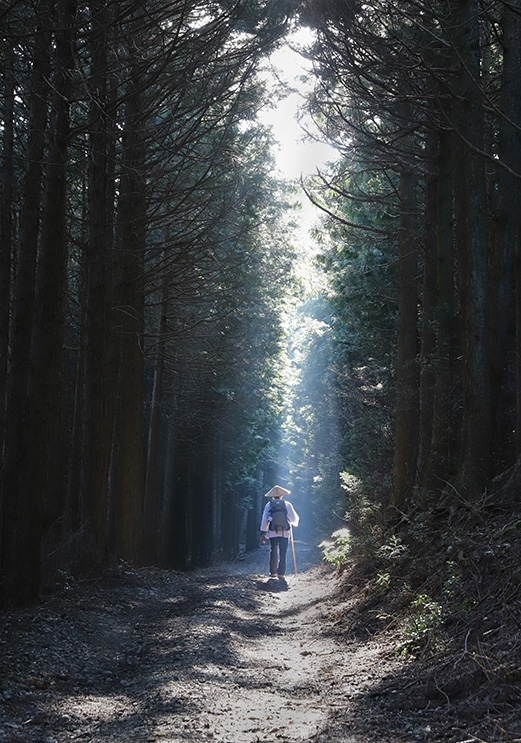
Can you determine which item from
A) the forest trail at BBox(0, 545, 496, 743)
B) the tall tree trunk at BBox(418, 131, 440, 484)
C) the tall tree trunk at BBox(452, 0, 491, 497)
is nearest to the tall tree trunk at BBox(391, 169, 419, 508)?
the tall tree trunk at BBox(418, 131, 440, 484)

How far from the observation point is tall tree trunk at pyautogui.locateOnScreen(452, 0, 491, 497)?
10266 millimetres

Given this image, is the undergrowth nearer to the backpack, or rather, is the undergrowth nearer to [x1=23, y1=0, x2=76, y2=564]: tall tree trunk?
[x1=23, y1=0, x2=76, y2=564]: tall tree trunk

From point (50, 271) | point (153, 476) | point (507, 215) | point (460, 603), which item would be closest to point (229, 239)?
point (507, 215)

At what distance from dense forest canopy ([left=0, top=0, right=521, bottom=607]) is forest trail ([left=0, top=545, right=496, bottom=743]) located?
1282 millimetres

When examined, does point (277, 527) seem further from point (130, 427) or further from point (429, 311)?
point (429, 311)

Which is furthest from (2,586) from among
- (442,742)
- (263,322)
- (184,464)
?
(184,464)

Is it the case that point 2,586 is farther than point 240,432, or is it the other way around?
point 240,432

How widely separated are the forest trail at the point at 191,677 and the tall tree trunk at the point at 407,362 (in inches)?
222

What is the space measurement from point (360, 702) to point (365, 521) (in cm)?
1164

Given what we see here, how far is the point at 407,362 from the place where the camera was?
17.0 m

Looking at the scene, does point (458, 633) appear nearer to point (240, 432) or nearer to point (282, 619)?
point (282, 619)

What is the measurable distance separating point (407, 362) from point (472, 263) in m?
6.46

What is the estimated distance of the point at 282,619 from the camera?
11867mm

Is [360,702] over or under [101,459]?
under
